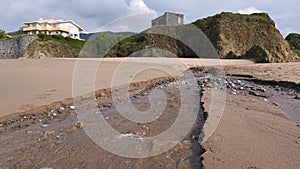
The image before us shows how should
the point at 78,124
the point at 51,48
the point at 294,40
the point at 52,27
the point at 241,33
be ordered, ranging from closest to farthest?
the point at 78,124, the point at 241,33, the point at 51,48, the point at 294,40, the point at 52,27

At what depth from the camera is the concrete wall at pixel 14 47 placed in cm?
2606

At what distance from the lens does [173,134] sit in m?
3.35

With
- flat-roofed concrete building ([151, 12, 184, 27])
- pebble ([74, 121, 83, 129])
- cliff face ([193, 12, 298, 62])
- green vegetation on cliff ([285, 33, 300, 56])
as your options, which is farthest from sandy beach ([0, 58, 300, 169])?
green vegetation on cliff ([285, 33, 300, 56])

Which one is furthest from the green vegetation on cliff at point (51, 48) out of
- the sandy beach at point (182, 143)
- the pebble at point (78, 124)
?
the pebble at point (78, 124)

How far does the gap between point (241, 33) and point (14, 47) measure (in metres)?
21.4

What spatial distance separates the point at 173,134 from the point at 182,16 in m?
26.5

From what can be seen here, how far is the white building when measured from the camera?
45.1 meters

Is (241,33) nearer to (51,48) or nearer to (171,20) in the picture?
(171,20)

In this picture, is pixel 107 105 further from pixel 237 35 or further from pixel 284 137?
pixel 237 35

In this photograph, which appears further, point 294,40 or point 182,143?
point 294,40

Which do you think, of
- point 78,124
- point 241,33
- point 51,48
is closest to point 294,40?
point 241,33

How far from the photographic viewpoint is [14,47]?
2648 centimetres

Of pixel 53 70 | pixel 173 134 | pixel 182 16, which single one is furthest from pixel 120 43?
pixel 173 134

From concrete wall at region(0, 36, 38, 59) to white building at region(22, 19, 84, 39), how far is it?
18658mm
